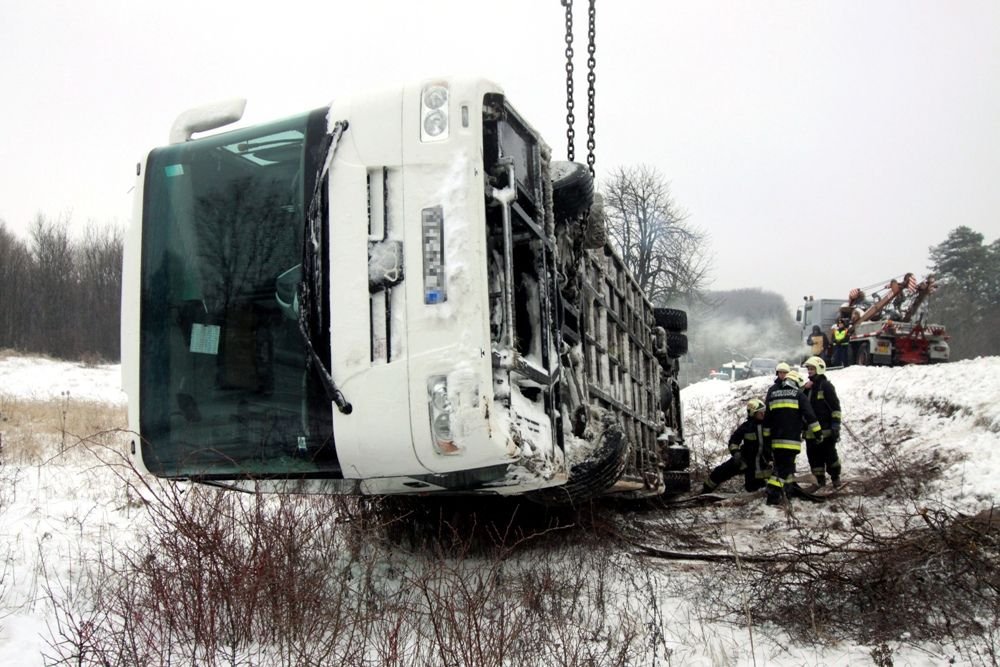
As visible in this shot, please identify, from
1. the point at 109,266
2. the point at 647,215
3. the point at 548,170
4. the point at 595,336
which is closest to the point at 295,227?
the point at 548,170

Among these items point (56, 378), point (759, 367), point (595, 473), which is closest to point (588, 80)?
point (595, 473)

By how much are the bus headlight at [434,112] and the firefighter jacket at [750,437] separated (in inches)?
245

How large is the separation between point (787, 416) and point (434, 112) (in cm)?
570

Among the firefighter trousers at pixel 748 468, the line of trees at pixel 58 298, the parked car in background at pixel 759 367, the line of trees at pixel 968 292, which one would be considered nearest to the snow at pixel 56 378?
the line of trees at pixel 58 298

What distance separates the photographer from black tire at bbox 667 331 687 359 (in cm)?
798

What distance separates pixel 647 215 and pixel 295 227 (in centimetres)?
1936

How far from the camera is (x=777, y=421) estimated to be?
7.73 meters

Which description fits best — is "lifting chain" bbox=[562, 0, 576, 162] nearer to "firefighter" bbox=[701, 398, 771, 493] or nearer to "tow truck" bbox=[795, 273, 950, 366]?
"firefighter" bbox=[701, 398, 771, 493]

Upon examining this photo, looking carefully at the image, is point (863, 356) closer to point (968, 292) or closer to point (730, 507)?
point (730, 507)

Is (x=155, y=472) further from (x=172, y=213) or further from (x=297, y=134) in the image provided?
(x=297, y=134)

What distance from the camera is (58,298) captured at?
35.6 m

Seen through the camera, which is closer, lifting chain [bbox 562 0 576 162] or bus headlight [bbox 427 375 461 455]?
bus headlight [bbox 427 375 461 455]

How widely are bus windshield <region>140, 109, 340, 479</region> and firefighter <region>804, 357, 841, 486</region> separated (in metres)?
6.49

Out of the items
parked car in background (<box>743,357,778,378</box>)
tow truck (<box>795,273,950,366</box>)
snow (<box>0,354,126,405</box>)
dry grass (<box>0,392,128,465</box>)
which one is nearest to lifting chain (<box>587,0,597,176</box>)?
dry grass (<box>0,392,128,465</box>)
